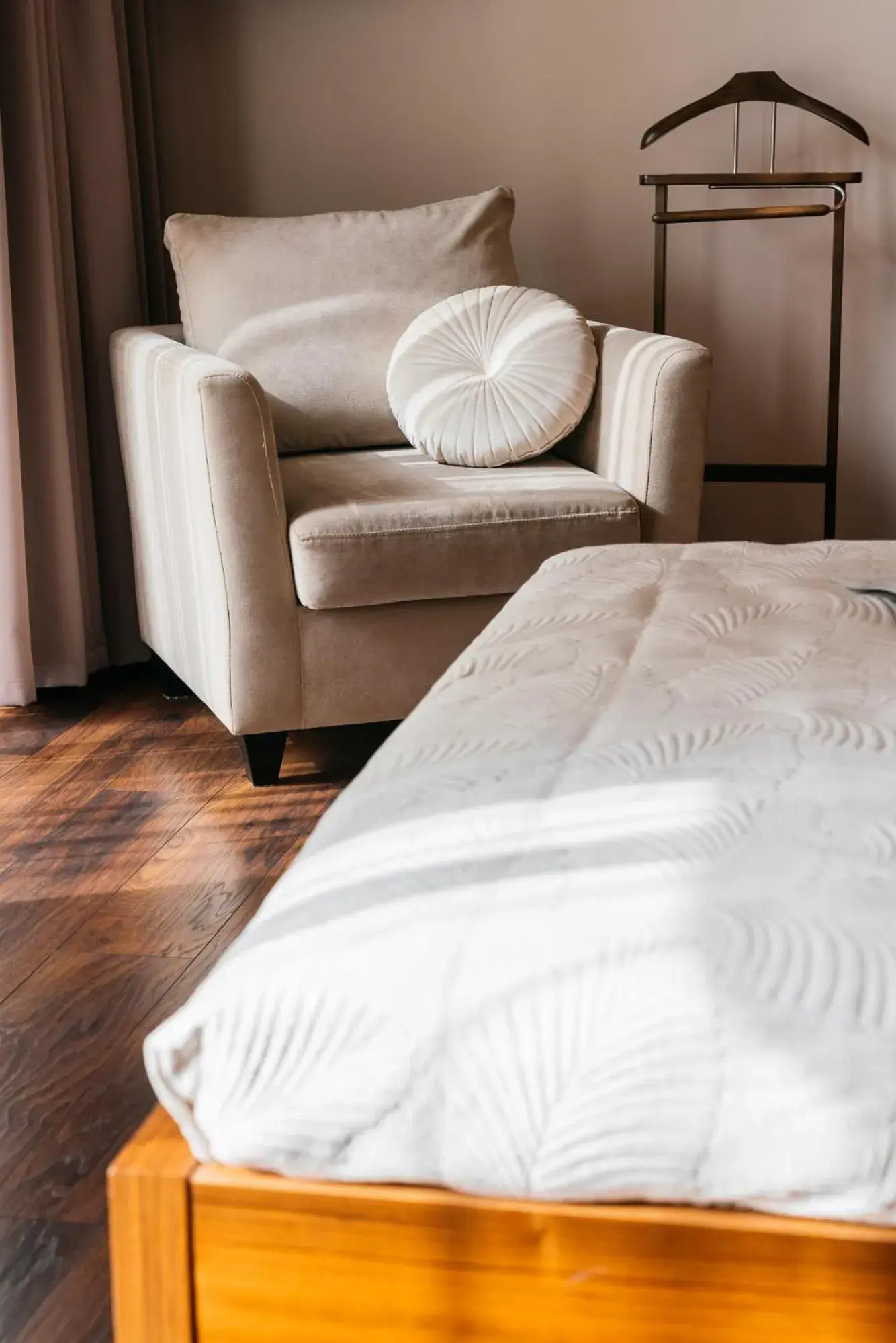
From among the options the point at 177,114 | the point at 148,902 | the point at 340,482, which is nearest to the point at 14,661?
the point at 340,482

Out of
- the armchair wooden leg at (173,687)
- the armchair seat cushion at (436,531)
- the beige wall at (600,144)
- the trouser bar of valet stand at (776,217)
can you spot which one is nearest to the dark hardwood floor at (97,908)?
the armchair wooden leg at (173,687)

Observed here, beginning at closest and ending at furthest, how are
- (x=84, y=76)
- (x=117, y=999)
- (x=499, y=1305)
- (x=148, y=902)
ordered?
(x=499, y=1305), (x=117, y=999), (x=148, y=902), (x=84, y=76)

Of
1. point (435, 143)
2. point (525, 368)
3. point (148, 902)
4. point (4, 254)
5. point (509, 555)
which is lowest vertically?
point (148, 902)

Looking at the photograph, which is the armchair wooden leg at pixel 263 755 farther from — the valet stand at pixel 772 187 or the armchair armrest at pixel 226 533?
the valet stand at pixel 772 187

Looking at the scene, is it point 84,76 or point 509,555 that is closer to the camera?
point 509,555

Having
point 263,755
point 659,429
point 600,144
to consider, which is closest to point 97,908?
point 263,755

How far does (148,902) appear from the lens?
1.90 m

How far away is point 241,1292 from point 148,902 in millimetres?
1216

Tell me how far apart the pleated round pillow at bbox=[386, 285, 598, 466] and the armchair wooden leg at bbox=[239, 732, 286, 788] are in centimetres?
62

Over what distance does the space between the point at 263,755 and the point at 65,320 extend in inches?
42.5

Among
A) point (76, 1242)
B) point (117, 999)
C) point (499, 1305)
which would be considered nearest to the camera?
point (499, 1305)

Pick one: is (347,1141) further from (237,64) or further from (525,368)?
(237,64)

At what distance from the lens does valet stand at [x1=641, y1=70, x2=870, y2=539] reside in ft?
9.69

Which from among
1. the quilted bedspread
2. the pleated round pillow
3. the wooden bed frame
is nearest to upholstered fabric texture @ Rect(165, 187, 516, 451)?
the pleated round pillow
